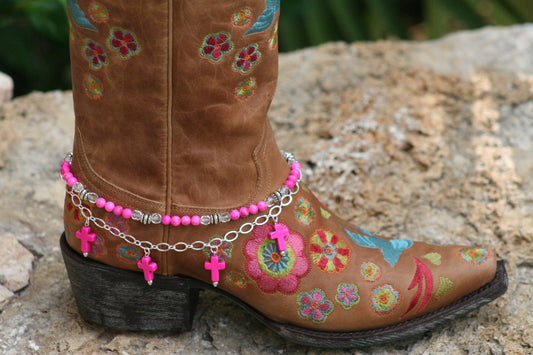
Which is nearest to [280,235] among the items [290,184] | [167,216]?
[290,184]

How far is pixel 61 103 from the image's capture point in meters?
1.90

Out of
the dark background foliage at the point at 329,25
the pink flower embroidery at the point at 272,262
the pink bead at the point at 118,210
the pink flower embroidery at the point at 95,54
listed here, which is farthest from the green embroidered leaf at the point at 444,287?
the dark background foliage at the point at 329,25

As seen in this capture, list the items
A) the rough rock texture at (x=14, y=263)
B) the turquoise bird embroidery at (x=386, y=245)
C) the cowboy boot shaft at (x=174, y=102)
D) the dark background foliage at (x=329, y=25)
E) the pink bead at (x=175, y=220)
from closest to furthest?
1. the cowboy boot shaft at (x=174, y=102)
2. the pink bead at (x=175, y=220)
3. the turquoise bird embroidery at (x=386, y=245)
4. the rough rock texture at (x=14, y=263)
5. the dark background foliage at (x=329, y=25)

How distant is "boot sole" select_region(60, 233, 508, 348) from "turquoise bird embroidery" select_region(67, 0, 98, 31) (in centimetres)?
44

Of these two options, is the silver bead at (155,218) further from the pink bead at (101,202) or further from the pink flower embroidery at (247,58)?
the pink flower embroidery at (247,58)

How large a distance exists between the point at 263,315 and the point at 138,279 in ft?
0.82

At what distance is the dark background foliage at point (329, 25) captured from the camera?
2.40m

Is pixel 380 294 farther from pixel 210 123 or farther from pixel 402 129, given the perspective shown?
pixel 402 129

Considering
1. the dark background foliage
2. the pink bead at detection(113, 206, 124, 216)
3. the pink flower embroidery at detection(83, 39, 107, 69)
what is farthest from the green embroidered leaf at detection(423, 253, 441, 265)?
the dark background foliage

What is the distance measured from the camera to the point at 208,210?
1.01 m

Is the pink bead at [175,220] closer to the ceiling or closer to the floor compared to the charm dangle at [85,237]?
closer to the ceiling

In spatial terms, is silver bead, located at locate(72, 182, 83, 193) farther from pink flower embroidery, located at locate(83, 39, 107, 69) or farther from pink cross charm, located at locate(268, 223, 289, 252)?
pink cross charm, located at locate(268, 223, 289, 252)

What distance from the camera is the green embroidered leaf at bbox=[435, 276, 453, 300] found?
1.09 metres

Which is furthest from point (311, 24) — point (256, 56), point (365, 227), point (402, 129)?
point (256, 56)
